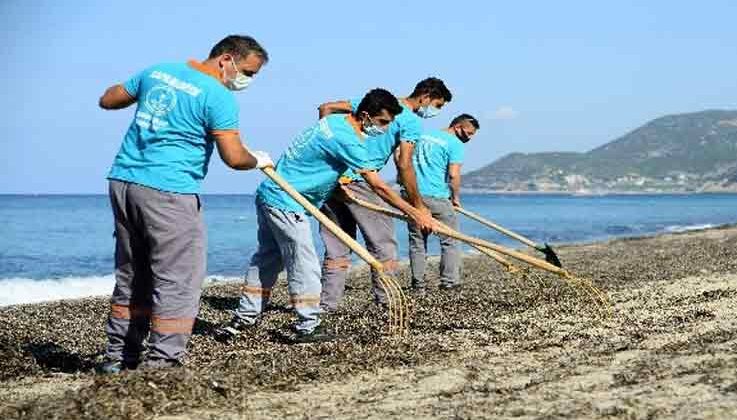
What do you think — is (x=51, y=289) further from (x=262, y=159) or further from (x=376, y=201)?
(x=262, y=159)

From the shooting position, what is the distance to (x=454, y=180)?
11.8m

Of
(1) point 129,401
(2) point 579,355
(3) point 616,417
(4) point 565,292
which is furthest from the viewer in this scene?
(4) point 565,292

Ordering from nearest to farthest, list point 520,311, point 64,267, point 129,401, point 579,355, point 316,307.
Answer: point 129,401 → point 579,355 → point 316,307 → point 520,311 → point 64,267

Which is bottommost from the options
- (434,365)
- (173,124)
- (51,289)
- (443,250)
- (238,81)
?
(51,289)

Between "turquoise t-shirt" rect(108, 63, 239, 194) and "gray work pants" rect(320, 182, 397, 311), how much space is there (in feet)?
9.09

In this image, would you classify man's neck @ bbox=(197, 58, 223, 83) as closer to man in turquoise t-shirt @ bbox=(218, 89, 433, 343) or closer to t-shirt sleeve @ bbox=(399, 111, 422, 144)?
man in turquoise t-shirt @ bbox=(218, 89, 433, 343)

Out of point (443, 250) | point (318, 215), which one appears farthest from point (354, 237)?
point (443, 250)

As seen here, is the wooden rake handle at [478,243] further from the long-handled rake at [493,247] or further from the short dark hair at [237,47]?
the short dark hair at [237,47]

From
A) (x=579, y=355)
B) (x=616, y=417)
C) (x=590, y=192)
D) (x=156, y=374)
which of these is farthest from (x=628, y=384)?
(x=590, y=192)

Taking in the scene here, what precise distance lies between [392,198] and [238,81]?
214 cm

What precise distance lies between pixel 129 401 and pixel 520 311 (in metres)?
4.86

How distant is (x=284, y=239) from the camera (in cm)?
755

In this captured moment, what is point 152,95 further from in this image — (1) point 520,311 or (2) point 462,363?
(1) point 520,311

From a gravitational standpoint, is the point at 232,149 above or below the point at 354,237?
above
